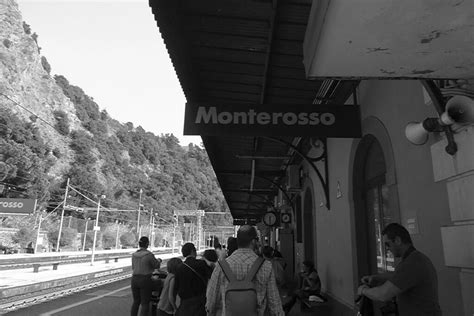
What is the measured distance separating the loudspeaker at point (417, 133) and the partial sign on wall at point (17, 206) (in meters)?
42.4

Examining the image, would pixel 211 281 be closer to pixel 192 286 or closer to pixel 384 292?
pixel 384 292

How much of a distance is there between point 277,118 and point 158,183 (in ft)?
351

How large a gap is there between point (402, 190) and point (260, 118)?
6.01 feet

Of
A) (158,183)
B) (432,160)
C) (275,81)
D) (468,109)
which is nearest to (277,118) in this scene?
(275,81)

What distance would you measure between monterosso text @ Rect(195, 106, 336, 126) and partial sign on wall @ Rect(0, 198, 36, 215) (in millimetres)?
40239

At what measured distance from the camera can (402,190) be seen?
160 inches

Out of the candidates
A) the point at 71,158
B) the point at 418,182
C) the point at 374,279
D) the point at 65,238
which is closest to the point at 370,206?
the point at 418,182

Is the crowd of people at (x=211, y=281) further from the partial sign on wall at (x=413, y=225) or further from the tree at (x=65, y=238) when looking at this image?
the tree at (x=65, y=238)

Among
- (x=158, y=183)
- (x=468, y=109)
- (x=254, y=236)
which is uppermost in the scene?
(x=158, y=183)

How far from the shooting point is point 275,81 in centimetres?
597

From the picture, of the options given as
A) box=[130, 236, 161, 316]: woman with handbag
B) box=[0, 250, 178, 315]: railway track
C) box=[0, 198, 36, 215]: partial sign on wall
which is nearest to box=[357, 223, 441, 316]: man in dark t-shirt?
box=[130, 236, 161, 316]: woman with handbag

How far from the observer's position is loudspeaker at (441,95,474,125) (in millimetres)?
2709

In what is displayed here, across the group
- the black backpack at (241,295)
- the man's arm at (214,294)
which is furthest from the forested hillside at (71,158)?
the black backpack at (241,295)

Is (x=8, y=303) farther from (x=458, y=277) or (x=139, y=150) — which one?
(x=139, y=150)
